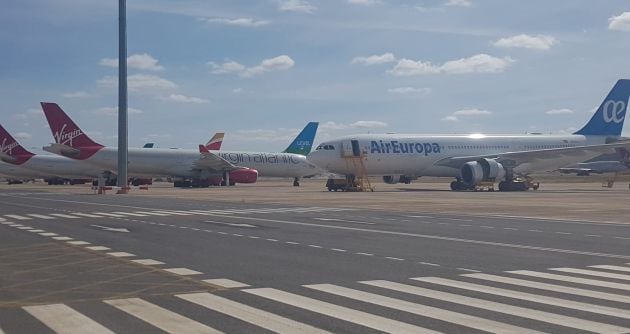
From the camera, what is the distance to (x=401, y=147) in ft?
190

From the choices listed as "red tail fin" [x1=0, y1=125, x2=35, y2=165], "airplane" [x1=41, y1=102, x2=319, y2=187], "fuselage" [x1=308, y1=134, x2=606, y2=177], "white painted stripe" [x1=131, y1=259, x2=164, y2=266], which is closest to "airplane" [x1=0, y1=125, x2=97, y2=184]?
"red tail fin" [x1=0, y1=125, x2=35, y2=165]

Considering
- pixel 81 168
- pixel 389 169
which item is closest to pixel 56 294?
pixel 389 169

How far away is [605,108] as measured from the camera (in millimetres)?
63156

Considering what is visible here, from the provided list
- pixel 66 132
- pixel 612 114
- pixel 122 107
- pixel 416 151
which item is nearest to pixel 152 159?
pixel 66 132

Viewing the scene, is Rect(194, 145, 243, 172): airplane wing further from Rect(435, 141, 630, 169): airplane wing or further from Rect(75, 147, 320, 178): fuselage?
Rect(435, 141, 630, 169): airplane wing

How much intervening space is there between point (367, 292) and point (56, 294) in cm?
420

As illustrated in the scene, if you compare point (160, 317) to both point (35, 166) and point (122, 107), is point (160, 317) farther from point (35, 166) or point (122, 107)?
point (35, 166)

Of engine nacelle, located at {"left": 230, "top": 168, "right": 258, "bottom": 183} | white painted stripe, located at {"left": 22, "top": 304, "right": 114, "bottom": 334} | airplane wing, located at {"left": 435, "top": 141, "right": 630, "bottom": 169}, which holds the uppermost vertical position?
airplane wing, located at {"left": 435, "top": 141, "right": 630, "bottom": 169}

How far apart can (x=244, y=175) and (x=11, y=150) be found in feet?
107

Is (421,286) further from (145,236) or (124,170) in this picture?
(124,170)

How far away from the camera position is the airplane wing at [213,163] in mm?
75000

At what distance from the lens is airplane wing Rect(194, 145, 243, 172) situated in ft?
246

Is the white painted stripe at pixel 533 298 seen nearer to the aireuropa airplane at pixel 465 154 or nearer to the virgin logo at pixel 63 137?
the aireuropa airplane at pixel 465 154

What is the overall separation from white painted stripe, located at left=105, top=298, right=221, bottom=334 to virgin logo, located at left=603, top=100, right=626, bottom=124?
2351 inches
